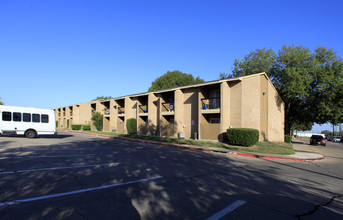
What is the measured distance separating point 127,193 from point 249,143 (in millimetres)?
14669

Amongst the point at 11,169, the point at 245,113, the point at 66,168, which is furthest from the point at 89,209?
the point at 245,113

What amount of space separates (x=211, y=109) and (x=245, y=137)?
5.46 m

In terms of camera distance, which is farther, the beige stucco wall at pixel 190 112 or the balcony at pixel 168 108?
the balcony at pixel 168 108

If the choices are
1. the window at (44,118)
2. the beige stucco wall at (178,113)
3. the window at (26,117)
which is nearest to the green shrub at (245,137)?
the beige stucco wall at (178,113)

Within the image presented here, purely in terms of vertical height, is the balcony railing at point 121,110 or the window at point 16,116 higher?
the balcony railing at point 121,110

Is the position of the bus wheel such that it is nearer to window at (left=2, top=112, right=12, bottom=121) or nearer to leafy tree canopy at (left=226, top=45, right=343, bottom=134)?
window at (left=2, top=112, right=12, bottom=121)

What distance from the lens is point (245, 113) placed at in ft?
71.4

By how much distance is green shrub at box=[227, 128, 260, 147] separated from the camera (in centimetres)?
1817

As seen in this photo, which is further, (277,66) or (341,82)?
(277,66)

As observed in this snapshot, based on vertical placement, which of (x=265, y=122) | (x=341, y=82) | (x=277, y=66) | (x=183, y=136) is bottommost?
(x=183, y=136)

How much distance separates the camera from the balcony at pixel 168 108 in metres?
27.3

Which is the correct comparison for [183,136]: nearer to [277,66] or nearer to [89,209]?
[277,66]

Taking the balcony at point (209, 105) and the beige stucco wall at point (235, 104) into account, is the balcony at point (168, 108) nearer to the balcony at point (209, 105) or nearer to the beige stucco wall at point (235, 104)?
the balcony at point (209, 105)

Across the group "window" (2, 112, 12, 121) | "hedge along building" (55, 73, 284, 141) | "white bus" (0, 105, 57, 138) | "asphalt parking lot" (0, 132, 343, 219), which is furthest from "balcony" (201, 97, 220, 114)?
"window" (2, 112, 12, 121)
